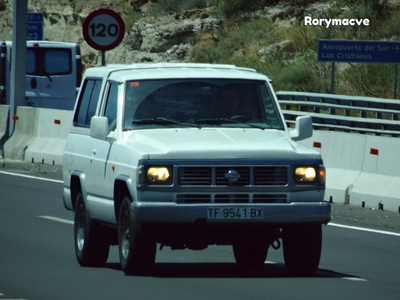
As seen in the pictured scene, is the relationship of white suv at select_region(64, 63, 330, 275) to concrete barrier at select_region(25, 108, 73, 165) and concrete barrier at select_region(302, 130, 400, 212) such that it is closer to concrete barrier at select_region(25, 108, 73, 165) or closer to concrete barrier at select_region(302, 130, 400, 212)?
concrete barrier at select_region(302, 130, 400, 212)

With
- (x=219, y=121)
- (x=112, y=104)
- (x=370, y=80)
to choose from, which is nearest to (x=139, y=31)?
(x=370, y=80)

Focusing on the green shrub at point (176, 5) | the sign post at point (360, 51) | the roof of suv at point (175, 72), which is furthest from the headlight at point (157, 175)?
the green shrub at point (176, 5)

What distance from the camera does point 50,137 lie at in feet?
75.0

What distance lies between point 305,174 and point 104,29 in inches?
412

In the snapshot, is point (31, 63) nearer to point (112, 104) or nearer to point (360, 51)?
point (360, 51)

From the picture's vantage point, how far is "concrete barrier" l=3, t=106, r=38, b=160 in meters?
23.3

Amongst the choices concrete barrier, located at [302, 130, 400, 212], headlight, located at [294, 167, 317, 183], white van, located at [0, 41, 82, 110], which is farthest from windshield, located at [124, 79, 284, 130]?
white van, located at [0, 41, 82, 110]

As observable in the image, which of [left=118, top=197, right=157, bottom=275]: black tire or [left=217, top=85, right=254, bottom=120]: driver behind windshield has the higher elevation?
[left=217, top=85, right=254, bottom=120]: driver behind windshield

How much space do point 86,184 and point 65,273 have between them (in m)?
0.90

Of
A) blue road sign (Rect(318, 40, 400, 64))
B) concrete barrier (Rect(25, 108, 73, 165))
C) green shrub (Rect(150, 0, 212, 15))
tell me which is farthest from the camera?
green shrub (Rect(150, 0, 212, 15))

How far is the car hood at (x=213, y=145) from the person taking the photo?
28.6 ft

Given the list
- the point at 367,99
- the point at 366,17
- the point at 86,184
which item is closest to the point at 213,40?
the point at 366,17

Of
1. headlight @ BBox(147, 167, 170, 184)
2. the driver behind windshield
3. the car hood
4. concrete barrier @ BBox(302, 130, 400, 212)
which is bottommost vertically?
concrete barrier @ BBox(302, 130, 400, 212)

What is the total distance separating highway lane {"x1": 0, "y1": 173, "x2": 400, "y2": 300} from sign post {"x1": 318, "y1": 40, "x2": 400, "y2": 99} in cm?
1674
